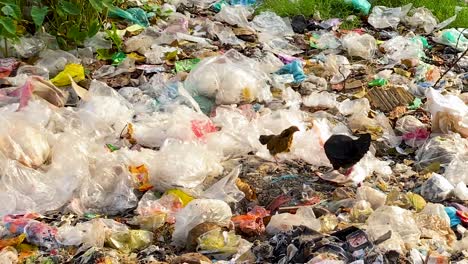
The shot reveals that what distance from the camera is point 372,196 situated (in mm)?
3436

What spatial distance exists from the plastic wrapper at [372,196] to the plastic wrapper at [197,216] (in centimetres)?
63

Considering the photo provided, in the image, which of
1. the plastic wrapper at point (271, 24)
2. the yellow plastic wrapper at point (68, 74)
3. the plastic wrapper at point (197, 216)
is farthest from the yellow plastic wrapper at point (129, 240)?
the plastic wrapper at point (271, 24)

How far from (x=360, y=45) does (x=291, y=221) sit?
274 cm

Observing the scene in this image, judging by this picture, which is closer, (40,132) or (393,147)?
(40,132)

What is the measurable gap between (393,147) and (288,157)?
655 mm

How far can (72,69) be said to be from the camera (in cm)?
468

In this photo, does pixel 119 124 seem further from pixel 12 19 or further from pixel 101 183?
pixel 12 19

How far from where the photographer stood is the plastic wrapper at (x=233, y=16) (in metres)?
6.02

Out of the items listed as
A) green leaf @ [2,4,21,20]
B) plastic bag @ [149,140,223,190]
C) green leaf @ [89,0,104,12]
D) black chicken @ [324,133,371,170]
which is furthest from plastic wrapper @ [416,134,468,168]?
green leaf @ [2,4,21,20]

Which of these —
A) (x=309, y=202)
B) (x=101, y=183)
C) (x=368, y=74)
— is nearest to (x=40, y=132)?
(x=101, y=183)

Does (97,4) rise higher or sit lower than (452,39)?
higher

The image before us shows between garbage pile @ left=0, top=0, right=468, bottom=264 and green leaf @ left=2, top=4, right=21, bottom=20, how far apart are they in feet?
1.05

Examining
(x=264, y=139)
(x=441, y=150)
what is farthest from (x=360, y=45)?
(x=264, y=139)

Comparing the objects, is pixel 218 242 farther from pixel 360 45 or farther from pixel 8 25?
pixel 360 45
